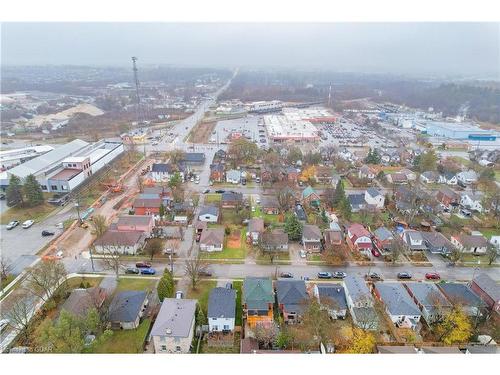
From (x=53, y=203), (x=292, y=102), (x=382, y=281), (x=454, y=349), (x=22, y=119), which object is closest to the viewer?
(x=454, y=349)

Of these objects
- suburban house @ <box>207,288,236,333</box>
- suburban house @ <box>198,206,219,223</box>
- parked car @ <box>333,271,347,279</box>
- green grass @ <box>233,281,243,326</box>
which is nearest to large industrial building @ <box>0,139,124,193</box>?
suburban house @ <box>198,206,219,223</box>

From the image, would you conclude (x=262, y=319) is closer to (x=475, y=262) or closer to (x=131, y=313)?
(x=131, y=313)

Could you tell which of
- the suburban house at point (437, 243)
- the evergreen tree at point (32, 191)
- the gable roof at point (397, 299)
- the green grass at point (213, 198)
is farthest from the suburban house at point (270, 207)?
the evergreen tree at point (32, 191)

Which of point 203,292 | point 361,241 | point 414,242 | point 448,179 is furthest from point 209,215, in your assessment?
point 448,179

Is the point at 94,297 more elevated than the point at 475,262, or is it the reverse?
the point at 94,297

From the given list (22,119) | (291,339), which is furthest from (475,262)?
(22,119)

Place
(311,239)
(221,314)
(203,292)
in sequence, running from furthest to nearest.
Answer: (311,239)
(203,292)
(221,314)

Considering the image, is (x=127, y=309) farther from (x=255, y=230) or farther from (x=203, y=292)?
(x=255, y=230)
